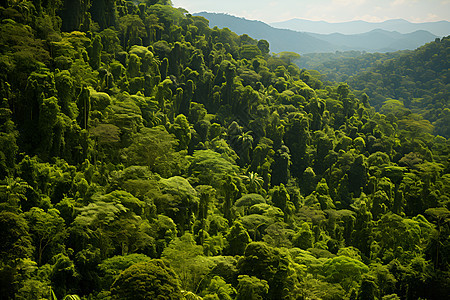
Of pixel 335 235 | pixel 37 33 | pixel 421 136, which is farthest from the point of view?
pixel 421 136

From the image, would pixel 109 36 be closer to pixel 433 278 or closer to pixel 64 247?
pixel 64 247

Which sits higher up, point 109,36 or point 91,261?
point 109,36

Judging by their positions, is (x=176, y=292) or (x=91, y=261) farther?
(x=91, y=261)

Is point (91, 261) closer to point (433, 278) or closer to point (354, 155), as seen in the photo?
point (433, 278)

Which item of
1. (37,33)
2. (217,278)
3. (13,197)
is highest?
(37,33)

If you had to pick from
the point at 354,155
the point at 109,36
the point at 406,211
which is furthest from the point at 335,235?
the point at 109,36

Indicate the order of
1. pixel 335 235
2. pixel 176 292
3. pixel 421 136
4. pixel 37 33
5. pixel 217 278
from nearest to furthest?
pixel 176 292, pixel 217 278, pixel 37 33, pixel 335 235, pixel 421 136
